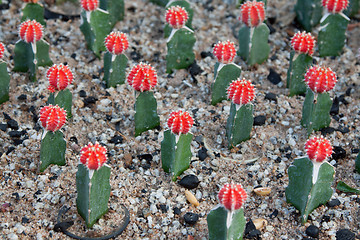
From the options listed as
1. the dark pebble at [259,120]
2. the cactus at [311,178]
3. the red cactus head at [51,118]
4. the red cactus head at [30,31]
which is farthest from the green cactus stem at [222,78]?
the red cactus head at [30,31]

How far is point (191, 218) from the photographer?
131 inches

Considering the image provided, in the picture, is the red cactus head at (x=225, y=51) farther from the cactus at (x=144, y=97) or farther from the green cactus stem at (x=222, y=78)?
the cactus at (x=144, y=97)

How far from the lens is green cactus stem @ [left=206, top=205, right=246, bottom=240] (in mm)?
2914

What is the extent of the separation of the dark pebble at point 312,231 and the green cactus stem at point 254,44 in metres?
1.71

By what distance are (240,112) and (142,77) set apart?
0.71 meters

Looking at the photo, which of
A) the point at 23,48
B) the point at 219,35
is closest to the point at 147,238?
the point at 23,48

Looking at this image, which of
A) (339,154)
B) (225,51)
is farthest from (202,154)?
(339,154)

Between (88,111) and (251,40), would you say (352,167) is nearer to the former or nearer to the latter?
(251,40)

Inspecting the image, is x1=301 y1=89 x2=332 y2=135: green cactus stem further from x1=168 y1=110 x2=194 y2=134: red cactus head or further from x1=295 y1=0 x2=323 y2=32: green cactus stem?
x1=295 y1=0 x2=323 y2=32: green cactus stem

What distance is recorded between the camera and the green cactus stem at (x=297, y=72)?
412cm

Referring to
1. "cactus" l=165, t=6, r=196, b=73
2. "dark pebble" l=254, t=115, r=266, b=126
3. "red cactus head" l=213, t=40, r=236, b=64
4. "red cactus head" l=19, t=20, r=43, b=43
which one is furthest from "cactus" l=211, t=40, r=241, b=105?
"red cactus head" l=19, t=20, r=43, b=43

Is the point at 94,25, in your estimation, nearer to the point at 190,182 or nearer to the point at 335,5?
the point at 190,182

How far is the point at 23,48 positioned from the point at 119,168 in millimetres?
1335

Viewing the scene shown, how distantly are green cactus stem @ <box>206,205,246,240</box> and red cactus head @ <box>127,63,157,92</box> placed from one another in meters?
1.08
